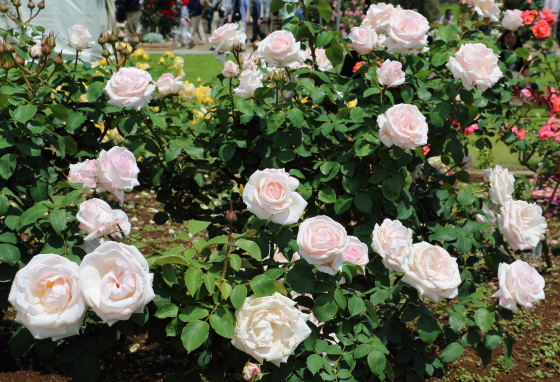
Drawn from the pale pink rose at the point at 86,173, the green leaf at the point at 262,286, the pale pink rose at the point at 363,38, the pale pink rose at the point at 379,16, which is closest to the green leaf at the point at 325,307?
the green leaf at the point at 262,286

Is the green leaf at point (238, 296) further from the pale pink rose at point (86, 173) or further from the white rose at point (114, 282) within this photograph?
the pale pink rose at point (86, 173)

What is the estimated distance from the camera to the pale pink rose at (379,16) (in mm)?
2094

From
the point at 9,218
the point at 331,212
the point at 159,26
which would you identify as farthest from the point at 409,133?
the point at 159,26

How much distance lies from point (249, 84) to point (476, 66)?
0.75 m

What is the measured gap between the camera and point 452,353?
1774 mm

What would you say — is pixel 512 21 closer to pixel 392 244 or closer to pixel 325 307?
pixel 392 244

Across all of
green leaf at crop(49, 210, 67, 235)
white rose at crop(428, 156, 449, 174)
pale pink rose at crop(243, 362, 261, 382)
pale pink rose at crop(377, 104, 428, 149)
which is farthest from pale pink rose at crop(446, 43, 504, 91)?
green leaf at crop(49, 210, 67, 235)

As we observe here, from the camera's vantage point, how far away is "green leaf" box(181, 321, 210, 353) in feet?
4.17

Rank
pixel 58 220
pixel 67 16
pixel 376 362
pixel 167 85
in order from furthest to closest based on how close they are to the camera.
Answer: pixel 67 16
pixel 167 85
pixel 376 362
pixel 58 220

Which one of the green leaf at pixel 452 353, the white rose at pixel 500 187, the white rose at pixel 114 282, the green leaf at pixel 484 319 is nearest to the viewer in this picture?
the white rose at pixel 114 282

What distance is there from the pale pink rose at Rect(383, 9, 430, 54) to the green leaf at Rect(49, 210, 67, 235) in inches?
44.9

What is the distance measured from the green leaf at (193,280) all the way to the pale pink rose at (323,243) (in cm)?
24

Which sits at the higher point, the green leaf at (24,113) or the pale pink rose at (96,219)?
the green leaf at (24,113)

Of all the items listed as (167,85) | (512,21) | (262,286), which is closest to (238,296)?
(262,286)
